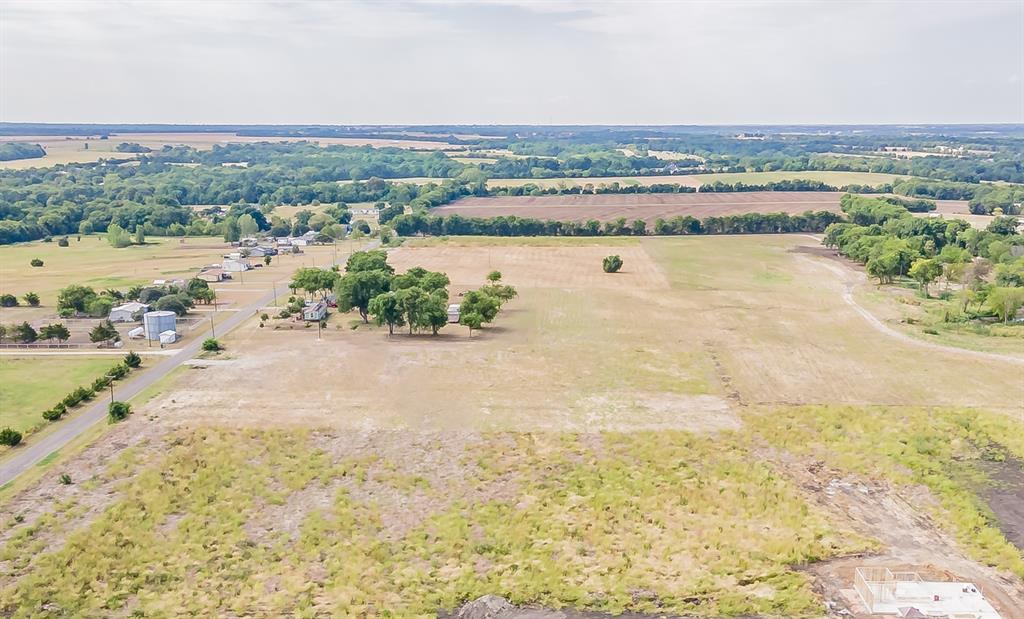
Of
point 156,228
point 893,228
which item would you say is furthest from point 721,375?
point 156,228

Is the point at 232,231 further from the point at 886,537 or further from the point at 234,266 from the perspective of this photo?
the point at 886,537

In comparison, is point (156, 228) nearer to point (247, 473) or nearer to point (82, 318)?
point (82, 318)

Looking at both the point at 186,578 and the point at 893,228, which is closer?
the point at 186,578

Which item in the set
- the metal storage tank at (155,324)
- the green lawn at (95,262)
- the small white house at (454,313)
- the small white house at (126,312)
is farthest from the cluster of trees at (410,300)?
the green lawn at (95,262)

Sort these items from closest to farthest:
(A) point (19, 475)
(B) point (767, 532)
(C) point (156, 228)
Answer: (B) point (767, 532), (A) point (19, 475), (C) point (156, 228)

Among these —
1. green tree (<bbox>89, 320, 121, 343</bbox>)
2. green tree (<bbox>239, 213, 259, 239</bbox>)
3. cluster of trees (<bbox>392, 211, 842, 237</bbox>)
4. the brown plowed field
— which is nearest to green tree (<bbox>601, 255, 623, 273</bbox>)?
cluster of trees (<bbox>392, 211, 842, 237</bbox>)

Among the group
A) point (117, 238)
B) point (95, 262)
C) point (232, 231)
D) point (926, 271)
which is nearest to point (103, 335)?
point (95, 262)

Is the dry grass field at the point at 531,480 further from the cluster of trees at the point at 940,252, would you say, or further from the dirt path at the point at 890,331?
the cluster of trees at the point at 940,252

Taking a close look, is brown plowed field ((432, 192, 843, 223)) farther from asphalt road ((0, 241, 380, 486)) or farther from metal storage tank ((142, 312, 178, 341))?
asphalt road ((0, 241, 380, 486))
